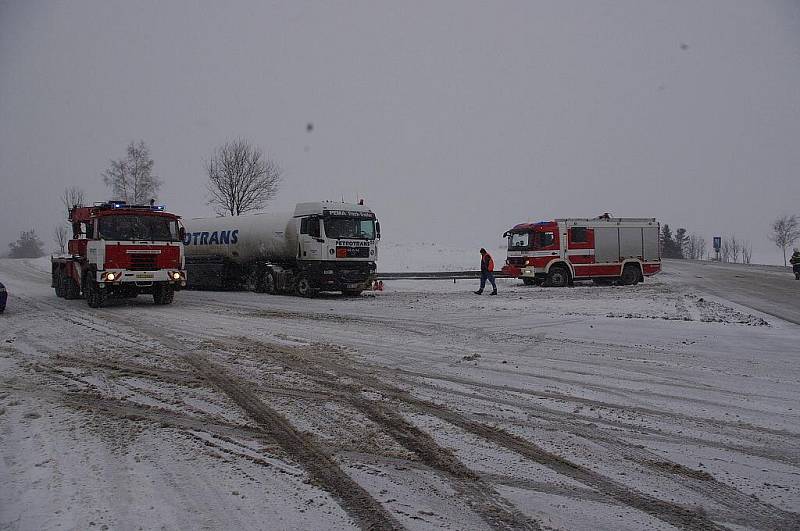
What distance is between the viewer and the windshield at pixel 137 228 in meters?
14.6

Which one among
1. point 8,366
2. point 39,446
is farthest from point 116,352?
point 39,446

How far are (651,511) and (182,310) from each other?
1338 centimetres

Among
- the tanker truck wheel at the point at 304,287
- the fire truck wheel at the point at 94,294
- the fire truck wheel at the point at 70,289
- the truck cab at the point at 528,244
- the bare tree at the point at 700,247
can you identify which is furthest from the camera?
the bare tree at the point at 700,247

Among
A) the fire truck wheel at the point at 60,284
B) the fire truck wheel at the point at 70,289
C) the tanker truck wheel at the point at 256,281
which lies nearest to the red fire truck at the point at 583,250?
the tanker truck wheel at the point at 256,281

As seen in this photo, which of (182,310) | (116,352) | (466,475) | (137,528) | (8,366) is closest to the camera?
(137,528)

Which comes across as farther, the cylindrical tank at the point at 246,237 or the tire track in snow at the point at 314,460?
the cylindrical tank at the point at 246,237

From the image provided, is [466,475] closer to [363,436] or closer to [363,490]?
[363,490]

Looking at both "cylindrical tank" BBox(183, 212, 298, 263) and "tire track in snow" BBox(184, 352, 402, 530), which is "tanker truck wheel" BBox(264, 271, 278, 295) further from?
"tire track in snow" BBox(184, 352, 402, 530)

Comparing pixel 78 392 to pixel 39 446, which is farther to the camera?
pixel 78 392

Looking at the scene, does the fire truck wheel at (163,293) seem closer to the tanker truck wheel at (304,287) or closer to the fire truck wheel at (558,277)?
the tanker truck wheel at (304,287)

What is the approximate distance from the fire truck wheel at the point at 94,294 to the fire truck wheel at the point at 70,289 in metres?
2.04

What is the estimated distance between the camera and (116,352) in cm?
864

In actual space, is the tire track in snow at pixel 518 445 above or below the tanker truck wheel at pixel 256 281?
below

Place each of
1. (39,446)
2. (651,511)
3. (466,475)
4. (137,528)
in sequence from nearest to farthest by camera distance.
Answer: (137,528) < (651,511) < (466,475) < (39,446)
